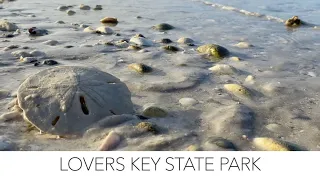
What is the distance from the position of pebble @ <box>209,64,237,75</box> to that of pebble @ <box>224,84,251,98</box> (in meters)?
0.50

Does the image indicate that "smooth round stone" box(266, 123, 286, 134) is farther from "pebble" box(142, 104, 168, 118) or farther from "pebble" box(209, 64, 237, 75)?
"pebble" box(209, 64, 237, 75)

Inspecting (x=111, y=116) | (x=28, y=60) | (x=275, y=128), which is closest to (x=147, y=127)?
(x=111, y=116)

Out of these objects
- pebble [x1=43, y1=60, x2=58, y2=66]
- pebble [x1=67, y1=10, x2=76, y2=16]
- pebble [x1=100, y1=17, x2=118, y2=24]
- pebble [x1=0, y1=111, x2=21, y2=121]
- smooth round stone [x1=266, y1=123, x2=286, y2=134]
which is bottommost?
pebble [x1=67, y1=10, x2=76, y2=16]

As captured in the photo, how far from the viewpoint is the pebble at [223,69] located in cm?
402

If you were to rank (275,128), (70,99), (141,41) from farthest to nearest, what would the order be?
(141,41) < (275,128) < (70,99)

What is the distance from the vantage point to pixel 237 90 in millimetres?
3436

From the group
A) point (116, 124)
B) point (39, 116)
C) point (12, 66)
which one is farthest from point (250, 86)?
point (12, 66)

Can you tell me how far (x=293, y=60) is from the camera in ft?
15.4

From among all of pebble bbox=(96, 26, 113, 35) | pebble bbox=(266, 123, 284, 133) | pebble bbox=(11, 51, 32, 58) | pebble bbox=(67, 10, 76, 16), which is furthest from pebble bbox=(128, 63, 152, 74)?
pebble bbox=(67, 10, 76, 16)

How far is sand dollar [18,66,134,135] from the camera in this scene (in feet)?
8.34

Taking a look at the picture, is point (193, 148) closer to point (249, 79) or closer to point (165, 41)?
point (249, 79)

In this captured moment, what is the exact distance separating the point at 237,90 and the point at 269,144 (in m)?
1.05
